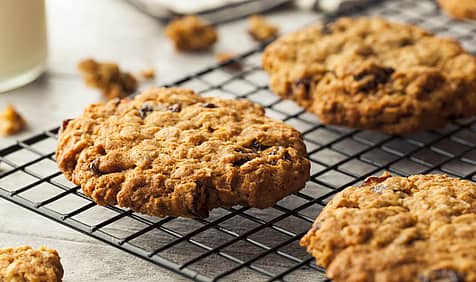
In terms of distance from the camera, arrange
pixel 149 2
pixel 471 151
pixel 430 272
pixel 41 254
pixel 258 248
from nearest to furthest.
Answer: pixel 430 272, pixel 41 254, pixel 258 248, pixel 471 151, pixel 149 2

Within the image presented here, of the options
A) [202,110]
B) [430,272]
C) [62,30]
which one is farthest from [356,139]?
[62,30]

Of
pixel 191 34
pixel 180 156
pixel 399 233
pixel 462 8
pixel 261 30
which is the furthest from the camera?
pixel 261 30

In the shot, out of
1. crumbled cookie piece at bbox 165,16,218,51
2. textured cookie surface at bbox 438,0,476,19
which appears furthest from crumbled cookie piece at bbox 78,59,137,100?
textured cookie surface at bbox 438,0,476,19

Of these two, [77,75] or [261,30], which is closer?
[77,75]

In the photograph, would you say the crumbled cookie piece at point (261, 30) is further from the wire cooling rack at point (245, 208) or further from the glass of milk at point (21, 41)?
the glass of milk at point (21, 41)

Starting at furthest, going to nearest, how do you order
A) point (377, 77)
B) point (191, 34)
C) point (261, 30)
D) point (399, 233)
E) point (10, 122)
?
point (261, 30) → point (191, 34) → point (10, 122) → point (377, 77) → point (399, 233)

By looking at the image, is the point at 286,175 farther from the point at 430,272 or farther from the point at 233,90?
the point at 233,90

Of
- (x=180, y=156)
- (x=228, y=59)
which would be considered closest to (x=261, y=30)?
(x=228, y=59)

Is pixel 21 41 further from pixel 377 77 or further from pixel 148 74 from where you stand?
pixel 377 77
